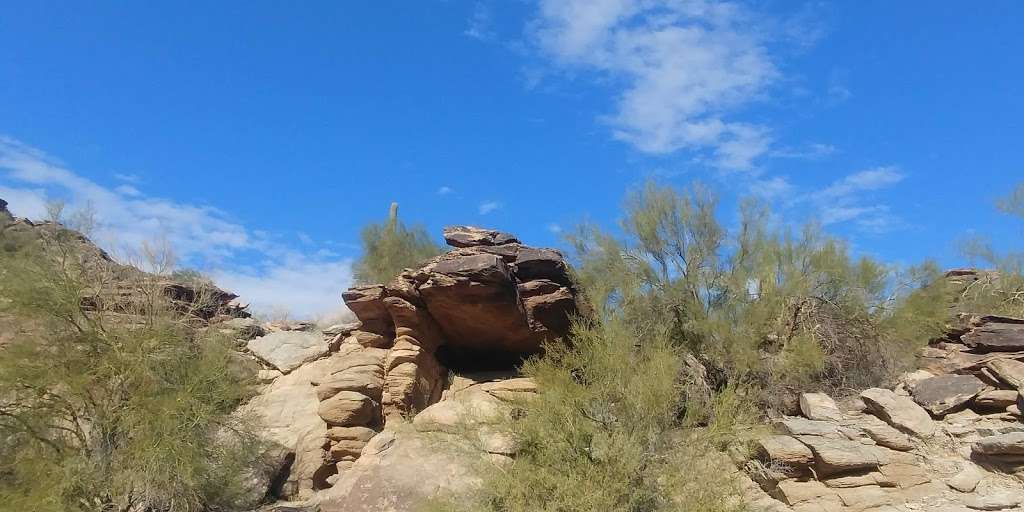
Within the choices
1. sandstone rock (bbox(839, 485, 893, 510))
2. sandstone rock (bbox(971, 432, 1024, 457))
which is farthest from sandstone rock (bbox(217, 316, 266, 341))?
sandstone rock (bbox(971, 432, 1024, 457))

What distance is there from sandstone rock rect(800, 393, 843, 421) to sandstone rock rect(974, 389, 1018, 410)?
2.44 metres

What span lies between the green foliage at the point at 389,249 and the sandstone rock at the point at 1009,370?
50.9ft

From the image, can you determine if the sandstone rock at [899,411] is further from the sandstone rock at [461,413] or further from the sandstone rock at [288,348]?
the sandstone rock at [288,348]

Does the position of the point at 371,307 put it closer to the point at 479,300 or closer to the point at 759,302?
the point at 479,300

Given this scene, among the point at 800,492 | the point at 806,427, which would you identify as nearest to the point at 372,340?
the point at 806,427

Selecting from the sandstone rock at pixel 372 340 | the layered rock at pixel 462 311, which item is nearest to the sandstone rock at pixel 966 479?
the layered rock at pixel 462 311

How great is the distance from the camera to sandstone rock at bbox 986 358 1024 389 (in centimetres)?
1280

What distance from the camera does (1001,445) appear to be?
11188mm

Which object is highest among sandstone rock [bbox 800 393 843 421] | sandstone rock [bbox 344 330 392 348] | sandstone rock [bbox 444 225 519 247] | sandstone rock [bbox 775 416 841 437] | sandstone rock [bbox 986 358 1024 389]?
sandstone rock [bbox 444 225 519 247]

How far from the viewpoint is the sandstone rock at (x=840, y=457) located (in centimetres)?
1152

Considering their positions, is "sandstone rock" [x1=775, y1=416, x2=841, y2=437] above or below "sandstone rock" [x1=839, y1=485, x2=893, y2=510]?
above

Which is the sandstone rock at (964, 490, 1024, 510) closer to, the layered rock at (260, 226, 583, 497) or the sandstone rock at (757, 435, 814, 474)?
the sandstone rock at (757, 435, 814, 474)

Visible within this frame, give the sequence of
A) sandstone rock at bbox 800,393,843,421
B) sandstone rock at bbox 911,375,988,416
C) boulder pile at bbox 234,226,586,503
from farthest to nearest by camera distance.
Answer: boulder pile at bbox 234,226,586,503 → sandstone rock at bbox 800,393,843,421 → sandstone rock at bbox 911,375,988,416

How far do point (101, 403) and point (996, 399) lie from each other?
16957 mm
